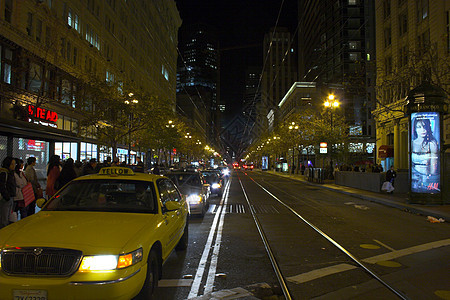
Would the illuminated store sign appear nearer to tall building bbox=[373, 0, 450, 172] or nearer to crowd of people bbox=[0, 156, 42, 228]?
crowd of people bbox=[0, 156, 42, 228]

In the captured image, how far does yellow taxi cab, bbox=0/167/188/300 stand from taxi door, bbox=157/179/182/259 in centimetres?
3

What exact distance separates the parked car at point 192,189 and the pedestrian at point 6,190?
5601mm

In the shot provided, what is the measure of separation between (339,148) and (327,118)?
3544 mm

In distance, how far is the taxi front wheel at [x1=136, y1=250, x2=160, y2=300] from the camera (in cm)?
435

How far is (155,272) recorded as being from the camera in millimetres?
4863

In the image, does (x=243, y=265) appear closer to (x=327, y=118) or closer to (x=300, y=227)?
(x=300, y=227)

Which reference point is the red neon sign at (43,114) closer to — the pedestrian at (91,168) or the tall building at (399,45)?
the pedestrian at (91,168)

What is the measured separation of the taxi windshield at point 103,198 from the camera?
5.35 meters

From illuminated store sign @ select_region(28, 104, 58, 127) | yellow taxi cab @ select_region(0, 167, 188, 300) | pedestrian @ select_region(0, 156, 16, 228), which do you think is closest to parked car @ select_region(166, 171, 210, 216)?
pedestrian @ select_region(0, 156, 16, 228)

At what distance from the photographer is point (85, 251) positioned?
3.83 m

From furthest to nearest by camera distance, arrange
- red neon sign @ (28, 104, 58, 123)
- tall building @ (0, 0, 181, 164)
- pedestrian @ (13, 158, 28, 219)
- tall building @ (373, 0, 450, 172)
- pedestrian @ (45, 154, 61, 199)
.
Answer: tall building @ (373, 0, 450, 172), red neon sign @ (28, 104, 58, 123), tall building @ (0, 0, 181, 164), pedestrian @ (45, 154, 61, 199), pedestrian @ (13, 158, 28, 219)

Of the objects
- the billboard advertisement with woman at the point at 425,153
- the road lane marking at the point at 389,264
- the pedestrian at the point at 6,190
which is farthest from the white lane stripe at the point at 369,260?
the billboard advertisement with woman at the point at 425,153

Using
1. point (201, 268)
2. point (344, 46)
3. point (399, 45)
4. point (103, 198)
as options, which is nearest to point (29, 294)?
point (103, 198)

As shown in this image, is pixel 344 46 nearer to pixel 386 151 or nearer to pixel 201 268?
pixel 386 151
